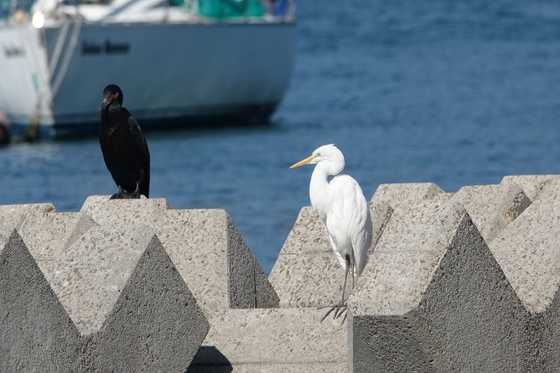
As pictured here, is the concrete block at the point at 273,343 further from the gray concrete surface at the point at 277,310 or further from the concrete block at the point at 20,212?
the concrete block at the point at 20,212

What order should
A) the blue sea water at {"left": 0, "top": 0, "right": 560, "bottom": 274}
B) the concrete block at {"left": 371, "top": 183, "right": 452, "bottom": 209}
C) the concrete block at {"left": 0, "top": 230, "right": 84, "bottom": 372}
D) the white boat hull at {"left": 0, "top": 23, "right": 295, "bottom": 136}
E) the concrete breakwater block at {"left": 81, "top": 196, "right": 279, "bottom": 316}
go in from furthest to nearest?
1. the white boat hull at {"left": 0, "top": 23, "right": 295, "bottom": 136}
2. the blue sea water at {"left": 0, "top": 0, "right": 560, "bottom": 274}
3. the concrete block at {"left": 371, "top": 183, "right": 452, "bottom": 209}
4. the concrete breakwater block at {"left": 81, "top": 196, "right": 279, "bottom": 316}
5. the concrete block at {"left": 0, "top": 230, "right": 84, "bottom": 372}

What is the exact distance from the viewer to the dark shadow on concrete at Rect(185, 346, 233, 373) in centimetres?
555

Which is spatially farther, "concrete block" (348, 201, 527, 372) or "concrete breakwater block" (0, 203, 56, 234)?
"concrete breakwater block" (0, 203, 56, 234)

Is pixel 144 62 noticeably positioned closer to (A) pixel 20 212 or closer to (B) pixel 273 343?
(A) pixel 20 212

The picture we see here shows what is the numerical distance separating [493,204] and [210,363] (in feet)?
7.61

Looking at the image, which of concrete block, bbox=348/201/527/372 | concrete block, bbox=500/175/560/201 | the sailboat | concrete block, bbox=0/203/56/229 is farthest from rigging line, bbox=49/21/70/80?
concrete block, bbox=348/201/527/372

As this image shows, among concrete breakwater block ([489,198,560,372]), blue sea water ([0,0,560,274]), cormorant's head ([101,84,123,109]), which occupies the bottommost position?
blue sea water ([0,0,560,274])

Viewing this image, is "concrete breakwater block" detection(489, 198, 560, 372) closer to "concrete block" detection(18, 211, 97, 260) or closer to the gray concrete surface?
the gray concrete surface

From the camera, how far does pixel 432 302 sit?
428 centimetres

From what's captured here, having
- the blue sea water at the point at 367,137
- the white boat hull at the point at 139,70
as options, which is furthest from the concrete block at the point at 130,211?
the white boat hull at the point at 139,70

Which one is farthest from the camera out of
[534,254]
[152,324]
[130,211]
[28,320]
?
[130,211]

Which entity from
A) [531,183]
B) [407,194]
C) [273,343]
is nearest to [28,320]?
[273,343]

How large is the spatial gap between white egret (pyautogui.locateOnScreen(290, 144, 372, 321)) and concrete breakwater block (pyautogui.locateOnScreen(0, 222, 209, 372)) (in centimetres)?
142

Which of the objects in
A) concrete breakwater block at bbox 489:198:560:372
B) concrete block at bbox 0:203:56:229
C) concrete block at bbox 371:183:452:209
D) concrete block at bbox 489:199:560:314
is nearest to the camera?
concrete breakwater block at bbox 489:198:560:372
